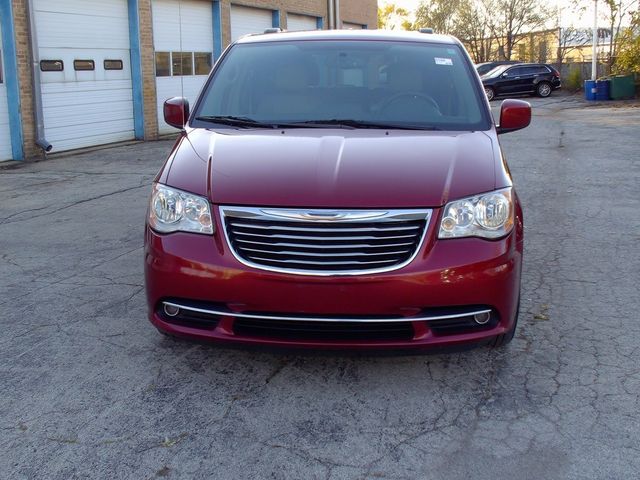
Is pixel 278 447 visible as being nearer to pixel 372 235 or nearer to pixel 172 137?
pixel 372 235

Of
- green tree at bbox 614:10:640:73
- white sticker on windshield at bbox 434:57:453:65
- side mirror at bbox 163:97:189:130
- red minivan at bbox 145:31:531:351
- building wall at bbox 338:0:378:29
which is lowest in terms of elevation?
red minivan at bbox 145:31:531:351

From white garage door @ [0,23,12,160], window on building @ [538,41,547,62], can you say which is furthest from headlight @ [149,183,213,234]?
window on building @ [538,41,547,62]

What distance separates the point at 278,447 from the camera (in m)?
3.21

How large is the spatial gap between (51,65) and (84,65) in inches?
42.9

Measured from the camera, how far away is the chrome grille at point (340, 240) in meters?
3.44

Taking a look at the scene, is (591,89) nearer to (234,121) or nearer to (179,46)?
(179,46)

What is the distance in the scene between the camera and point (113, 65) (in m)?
16.2

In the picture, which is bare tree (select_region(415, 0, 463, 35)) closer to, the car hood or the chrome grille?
the car hood

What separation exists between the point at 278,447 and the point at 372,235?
1.01 metres

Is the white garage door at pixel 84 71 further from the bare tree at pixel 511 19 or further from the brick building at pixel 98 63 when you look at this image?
the bare tree at pixel 511 19

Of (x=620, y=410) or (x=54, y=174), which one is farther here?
(x=54, y=174)

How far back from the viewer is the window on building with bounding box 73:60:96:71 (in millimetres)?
14772

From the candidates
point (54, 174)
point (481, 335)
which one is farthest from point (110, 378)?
point (54, 174)

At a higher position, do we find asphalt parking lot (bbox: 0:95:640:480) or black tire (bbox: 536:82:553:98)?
black tire (bbox: 536:82:553:98)
